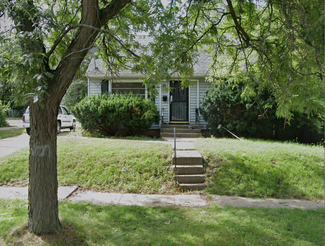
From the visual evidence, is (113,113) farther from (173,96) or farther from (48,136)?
(48,136)

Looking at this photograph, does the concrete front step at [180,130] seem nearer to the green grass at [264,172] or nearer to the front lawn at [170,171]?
the green grass at [264,172]

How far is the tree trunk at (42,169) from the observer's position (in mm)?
3781

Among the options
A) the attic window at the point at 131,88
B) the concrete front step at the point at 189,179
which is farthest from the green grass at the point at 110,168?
the attic window at the point at 131,88

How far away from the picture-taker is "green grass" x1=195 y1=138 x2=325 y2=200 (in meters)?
6.56

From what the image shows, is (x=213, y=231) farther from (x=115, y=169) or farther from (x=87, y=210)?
(x=115, y=169)

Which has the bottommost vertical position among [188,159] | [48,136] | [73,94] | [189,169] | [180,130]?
[189,169]

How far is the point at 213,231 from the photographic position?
423cm

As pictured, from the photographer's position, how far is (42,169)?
3.81m

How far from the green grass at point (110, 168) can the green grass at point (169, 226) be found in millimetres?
1363

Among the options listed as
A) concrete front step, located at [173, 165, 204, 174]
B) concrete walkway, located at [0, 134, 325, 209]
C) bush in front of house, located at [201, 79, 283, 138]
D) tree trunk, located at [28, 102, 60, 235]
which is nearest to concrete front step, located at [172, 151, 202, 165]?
concrete front step, located at [173, 165, 204, 174]

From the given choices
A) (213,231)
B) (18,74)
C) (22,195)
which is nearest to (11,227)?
(22,195)

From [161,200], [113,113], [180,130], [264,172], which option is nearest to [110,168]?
[161,200]

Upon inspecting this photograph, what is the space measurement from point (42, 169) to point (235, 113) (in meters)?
9.86

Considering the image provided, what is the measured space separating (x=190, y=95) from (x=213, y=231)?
10.7 meters
